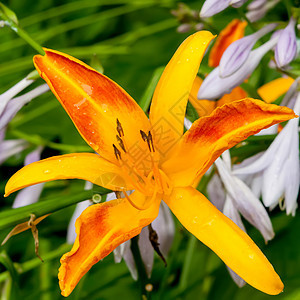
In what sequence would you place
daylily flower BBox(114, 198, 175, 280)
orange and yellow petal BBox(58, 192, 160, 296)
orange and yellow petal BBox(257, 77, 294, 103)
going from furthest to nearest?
orange and yellow petal BBox(257, 77, 294, 103)
daylily flower BBox(114, 198, 175, 280)
orange and yellow petal BBox(58, 192, 160, 296)

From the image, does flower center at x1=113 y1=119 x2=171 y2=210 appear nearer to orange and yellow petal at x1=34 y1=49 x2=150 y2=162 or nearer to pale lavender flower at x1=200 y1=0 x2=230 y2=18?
orange and yellow petal at x1=34 y1=49 x2=150 y2=162

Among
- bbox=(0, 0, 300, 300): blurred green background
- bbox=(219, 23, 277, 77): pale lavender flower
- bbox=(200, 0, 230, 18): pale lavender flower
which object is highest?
bbox=(200, 0, 230, 18): pale lavender flower

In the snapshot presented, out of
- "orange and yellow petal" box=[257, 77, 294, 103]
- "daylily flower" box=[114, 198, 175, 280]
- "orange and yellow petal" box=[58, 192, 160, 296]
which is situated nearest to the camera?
"orange and yellow petal" box=[58, 192, 160, 296]

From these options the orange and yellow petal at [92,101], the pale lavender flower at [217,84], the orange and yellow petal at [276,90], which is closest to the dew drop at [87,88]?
the orange and yellow petal at [92,101]

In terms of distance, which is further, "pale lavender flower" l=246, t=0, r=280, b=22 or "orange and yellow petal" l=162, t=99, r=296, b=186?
"pale lavender flower" l=246, t=0, r=280, b=22

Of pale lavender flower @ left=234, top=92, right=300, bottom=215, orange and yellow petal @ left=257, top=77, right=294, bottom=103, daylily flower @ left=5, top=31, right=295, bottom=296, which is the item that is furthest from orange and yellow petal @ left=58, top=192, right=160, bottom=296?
orange and yellow petal @ left=257, top=77, right=294, bottom=103

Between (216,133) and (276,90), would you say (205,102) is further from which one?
(216,133)
